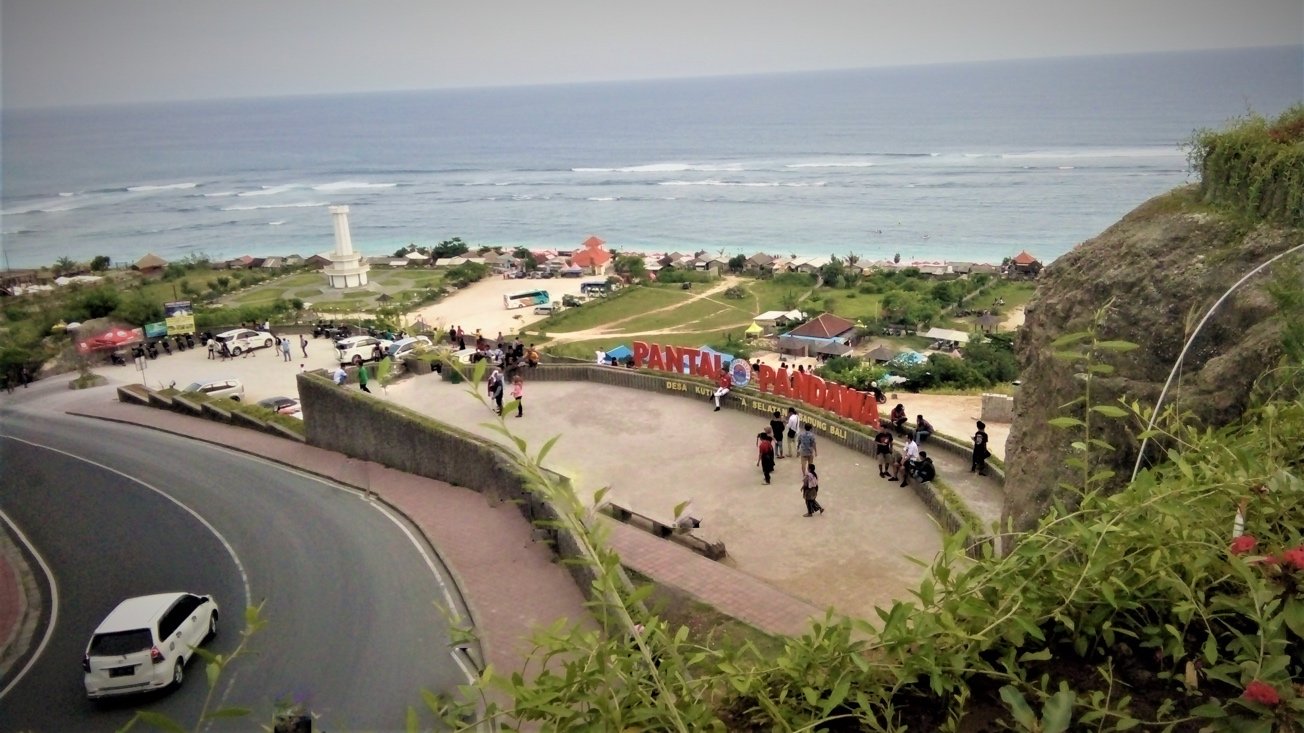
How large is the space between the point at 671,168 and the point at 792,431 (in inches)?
4467

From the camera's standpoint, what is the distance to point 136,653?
9867 millimetres

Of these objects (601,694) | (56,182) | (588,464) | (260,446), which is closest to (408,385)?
(260,446)

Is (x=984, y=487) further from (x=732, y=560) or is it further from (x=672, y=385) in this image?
(x=672, y=385)

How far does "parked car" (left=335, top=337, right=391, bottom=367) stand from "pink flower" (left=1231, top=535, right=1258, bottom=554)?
25.7 metres

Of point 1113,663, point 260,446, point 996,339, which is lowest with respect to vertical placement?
point 996,339

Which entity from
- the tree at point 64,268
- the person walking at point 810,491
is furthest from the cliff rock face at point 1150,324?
the tree at point 64,268

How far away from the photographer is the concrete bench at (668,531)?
1138 centimetres

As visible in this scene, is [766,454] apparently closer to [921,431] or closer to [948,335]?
[921,431]

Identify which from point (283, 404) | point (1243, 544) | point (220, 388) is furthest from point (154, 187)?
point (1243, 544)

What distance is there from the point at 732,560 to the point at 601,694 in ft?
29.0

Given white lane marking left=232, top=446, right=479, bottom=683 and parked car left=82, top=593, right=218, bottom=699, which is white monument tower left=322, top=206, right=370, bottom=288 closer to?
white lane marking left=232, top=446, right=479, bottom=683

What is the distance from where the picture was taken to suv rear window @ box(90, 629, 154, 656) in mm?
9906

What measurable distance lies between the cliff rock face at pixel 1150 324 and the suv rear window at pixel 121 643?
8.98 m

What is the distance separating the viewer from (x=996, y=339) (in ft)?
118
